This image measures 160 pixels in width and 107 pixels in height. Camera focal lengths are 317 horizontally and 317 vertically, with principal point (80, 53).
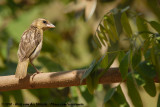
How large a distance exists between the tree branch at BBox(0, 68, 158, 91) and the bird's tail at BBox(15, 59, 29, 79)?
0.05 metres

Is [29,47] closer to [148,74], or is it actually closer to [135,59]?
[135,59]

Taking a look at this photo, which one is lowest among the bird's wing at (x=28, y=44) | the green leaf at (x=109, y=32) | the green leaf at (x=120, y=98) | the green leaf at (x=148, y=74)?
the bird's wing at (x=28, y=44)

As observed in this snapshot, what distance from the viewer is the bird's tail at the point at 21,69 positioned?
343 cm

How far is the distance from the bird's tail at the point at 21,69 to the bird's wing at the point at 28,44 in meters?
→ 0.17

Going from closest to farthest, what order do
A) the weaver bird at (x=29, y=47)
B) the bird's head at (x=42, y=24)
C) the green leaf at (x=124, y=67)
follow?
the green leaf at (x=124, y=67)
the weaver bird at (x=29, y=47)
the bird's head at (x=42, y=24)

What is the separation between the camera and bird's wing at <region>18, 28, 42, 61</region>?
466cm

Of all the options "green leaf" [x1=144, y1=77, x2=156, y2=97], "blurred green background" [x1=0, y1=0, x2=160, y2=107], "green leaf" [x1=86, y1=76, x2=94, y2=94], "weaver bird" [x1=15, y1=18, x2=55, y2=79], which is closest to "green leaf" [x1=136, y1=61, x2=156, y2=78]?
"green leaf" [x1=144, y1=77, x2=156, y2=97]

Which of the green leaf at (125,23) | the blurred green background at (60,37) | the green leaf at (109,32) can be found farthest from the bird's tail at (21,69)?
the green leaf at (125,23)

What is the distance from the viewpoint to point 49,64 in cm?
420

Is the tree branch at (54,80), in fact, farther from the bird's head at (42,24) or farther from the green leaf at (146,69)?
the bird's head at (42,24)

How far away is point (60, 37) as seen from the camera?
725cm

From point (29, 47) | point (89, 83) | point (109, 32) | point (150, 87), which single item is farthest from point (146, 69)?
point (29, 47)

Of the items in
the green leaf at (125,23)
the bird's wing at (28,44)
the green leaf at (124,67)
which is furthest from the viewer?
the bird's wing at (28,44)

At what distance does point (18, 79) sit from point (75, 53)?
13.9 feet
